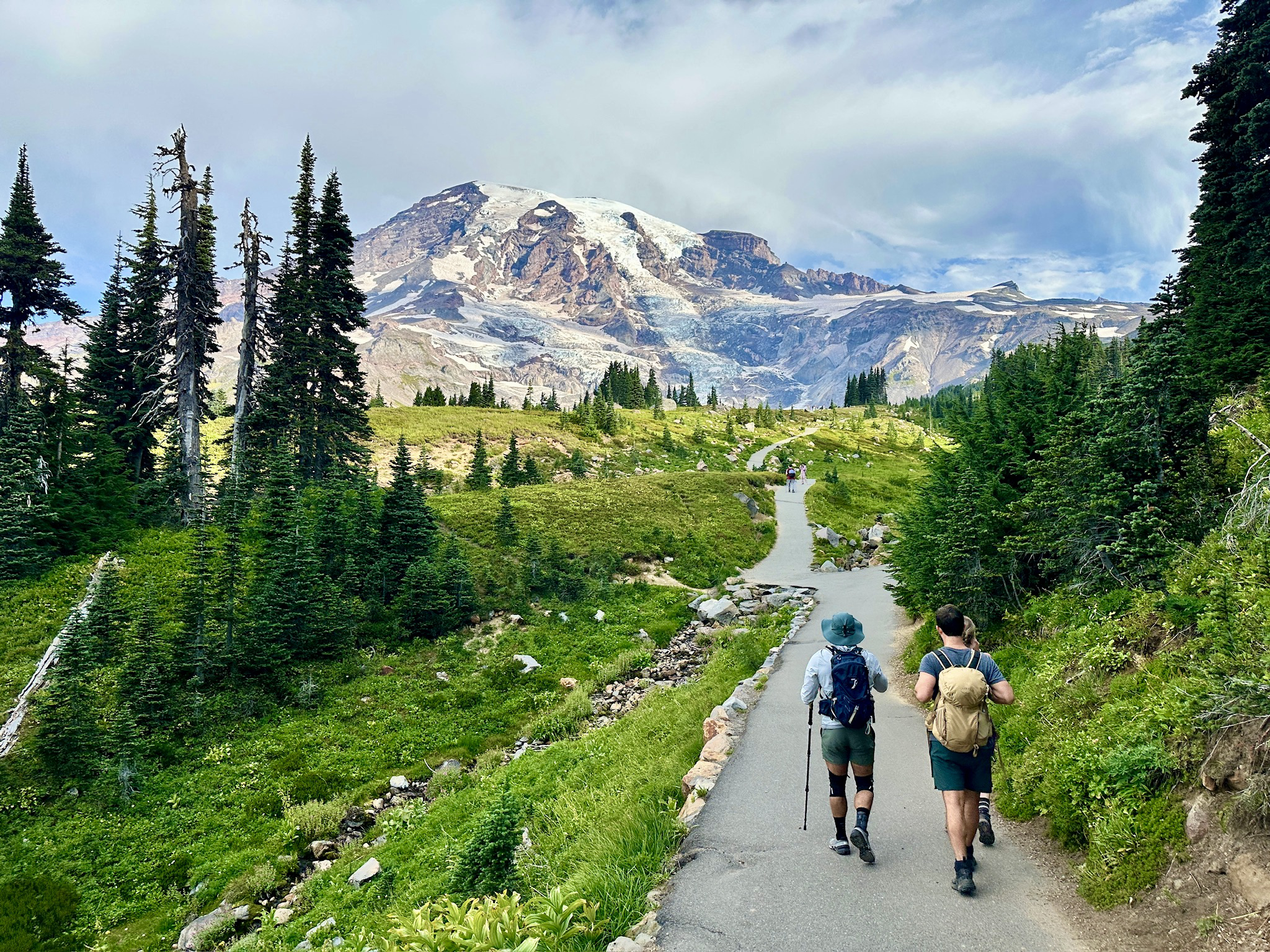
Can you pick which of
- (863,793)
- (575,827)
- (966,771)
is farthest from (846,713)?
(575,827)

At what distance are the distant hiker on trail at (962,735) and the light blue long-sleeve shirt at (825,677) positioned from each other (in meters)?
0.54

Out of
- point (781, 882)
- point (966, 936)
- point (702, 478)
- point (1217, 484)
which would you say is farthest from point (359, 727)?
point (702, 478)

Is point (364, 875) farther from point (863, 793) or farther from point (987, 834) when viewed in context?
point (987, 834)

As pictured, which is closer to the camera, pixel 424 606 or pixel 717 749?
pixel 717 749

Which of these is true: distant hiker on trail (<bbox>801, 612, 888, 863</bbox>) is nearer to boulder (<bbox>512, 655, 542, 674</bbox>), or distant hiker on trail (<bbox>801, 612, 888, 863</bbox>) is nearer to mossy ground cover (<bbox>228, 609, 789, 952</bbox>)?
mossy ground cover (<bbox>228, 609, 789, 952</bbox>)

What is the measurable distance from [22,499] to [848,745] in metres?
26.7

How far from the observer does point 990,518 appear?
12945 millimetres

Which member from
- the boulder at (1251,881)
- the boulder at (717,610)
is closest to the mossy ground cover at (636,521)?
the boulder at (717,610)

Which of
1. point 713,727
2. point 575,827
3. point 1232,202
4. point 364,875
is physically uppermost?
point 1232,202

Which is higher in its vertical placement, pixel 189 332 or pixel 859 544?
pixel 189 332

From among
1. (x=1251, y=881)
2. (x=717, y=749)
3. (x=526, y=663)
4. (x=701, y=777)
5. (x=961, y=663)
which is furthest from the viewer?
(x=526, y=663)

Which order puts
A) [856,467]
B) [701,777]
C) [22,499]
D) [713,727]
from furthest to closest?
[856,467] → [22,499] → [713,727] → [701,777]

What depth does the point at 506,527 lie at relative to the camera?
27.5 meters

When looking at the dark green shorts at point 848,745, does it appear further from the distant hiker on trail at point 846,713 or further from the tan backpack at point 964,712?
the tan backpack at point 964,712
